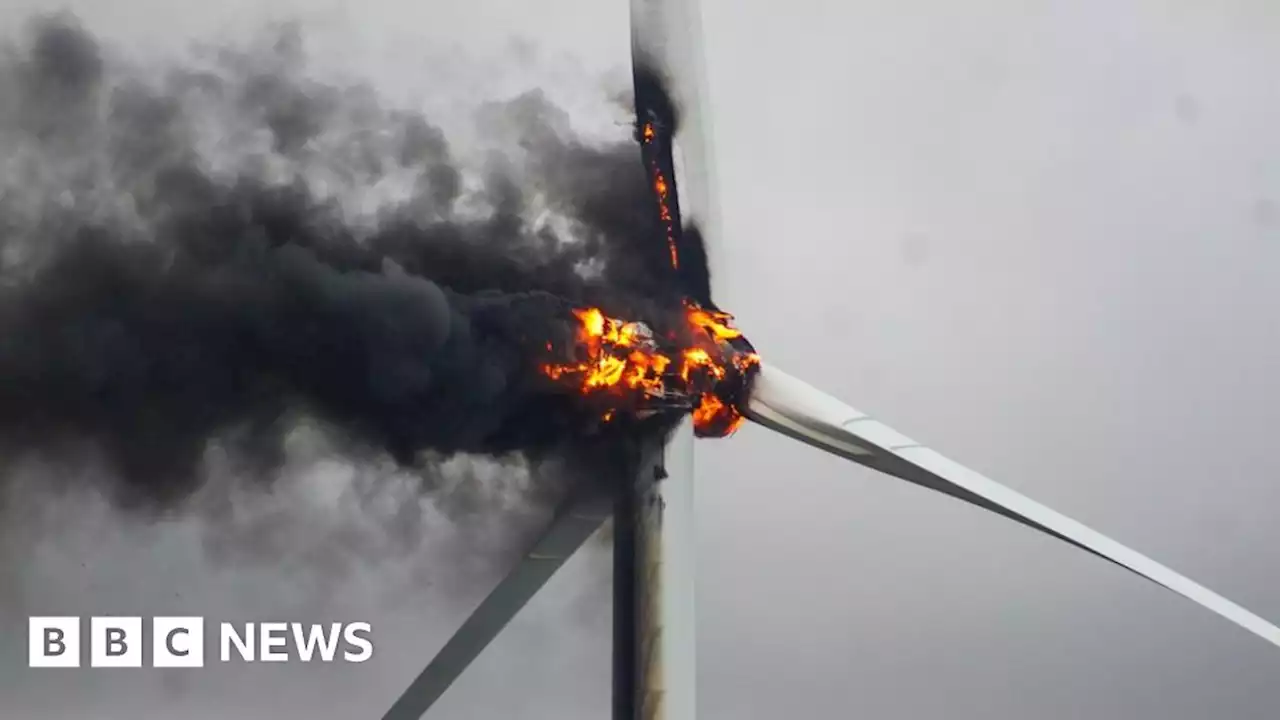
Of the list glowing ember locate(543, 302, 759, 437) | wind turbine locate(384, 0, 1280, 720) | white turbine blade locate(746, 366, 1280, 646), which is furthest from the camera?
glowing ember locate(543, 302, 759, 437)

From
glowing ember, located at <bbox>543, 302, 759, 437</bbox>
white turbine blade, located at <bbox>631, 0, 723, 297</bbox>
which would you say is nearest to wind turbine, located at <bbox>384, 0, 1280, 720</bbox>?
white turbine blade, located at <bbox>631, 0, 723, 297</bbox>

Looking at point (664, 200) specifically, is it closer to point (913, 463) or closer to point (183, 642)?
point (913, 463)

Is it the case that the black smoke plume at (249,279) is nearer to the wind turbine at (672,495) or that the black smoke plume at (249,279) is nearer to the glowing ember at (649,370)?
the glowing ember at (649,370)

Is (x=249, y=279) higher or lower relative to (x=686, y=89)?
lower

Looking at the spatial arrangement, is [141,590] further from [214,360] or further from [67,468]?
[214,360]

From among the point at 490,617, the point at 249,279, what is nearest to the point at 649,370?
the point at 490,617

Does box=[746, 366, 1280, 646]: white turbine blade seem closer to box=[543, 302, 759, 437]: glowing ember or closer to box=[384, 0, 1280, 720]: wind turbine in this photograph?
box=[384, 0, 1280, 720]: wind turbine
